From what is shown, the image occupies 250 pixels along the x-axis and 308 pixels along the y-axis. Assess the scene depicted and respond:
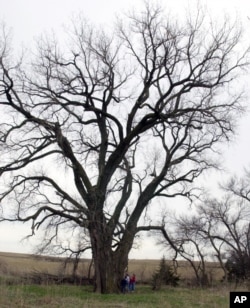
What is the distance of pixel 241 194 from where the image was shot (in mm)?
56000

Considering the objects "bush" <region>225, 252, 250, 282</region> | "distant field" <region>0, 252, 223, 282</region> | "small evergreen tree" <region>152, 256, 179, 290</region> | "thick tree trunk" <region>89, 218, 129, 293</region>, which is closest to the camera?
"thick tree trunk" <region>89, 218, 129, 293</region>

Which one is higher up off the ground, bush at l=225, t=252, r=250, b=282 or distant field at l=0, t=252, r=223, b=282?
bush at l=225, t=252, r=250, b=282

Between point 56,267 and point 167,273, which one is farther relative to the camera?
point 167,273

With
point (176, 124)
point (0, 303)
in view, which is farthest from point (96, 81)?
point (0, 303)

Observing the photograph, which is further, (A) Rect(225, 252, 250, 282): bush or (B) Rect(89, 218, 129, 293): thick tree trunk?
(A) Rect(225, 252, 250, 282): bush

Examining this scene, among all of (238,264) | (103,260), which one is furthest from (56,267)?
(238,264)

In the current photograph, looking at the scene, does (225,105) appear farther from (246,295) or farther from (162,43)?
(246,295)

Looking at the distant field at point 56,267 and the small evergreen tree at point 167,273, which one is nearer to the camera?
the distant field at point 56,267

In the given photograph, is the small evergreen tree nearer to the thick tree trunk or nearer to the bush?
the thick tree trunk

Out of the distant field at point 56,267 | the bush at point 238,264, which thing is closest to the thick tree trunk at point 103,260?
the distant field at point 56,267

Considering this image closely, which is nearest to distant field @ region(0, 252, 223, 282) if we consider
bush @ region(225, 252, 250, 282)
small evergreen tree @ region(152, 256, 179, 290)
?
small evergreen tree @ region(152, 256, 179, 290)

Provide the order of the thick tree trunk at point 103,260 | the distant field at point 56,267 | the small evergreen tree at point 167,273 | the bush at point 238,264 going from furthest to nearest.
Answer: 1. the bush at point 238,264
2. the small evergreen tree at point 167,273
3. the distant field at point 56,267
4. the thick tree trunk at point 103,260

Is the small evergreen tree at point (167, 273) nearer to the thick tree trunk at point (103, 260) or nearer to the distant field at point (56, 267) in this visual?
the distant field at point (56, 267)

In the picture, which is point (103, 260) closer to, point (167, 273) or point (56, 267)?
point (56, 267)
